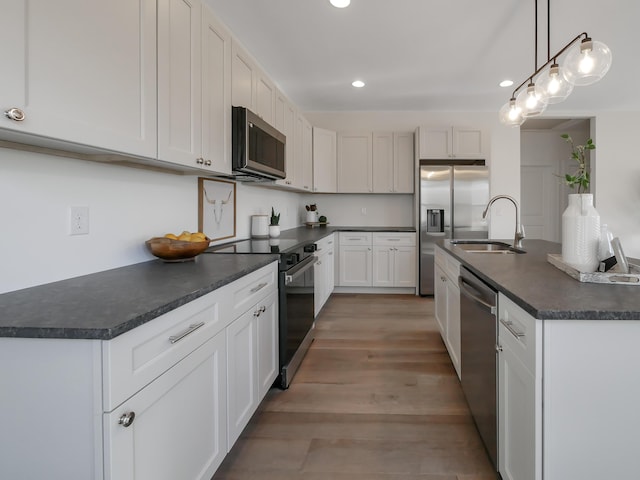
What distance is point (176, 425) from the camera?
118 centimetres

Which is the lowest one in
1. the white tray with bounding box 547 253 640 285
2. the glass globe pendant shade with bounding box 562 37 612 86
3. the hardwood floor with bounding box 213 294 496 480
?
the hardwood floor with bounding box 213 294 496 480

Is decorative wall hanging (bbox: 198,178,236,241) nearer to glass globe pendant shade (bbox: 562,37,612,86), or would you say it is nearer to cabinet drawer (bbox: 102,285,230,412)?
cabinet drawer (bbox: 102,285,230,412)

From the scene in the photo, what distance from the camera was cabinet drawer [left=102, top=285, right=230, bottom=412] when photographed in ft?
2.94

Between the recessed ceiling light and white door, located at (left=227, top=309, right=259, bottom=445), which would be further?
the recessed ceiling light

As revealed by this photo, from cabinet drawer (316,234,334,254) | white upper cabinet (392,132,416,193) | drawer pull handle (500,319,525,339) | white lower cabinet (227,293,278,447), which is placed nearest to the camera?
drawer pull handle (500,319,525,339)

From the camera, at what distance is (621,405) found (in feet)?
3.53

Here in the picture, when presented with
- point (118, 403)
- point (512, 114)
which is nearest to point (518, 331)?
point (118, 403)

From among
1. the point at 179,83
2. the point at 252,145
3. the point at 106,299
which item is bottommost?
the point at 106,299

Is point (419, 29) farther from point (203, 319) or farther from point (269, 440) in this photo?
point (269, 440)

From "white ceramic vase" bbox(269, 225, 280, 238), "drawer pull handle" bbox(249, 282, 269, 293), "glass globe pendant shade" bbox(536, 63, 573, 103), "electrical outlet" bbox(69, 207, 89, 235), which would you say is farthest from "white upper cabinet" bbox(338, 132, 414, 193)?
"electrical outlet" bbox(69, 207, 89, 235)

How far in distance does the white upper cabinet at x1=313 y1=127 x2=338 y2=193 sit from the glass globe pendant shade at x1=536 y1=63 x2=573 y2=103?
10.1 ft

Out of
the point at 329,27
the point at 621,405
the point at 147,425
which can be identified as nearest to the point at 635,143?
the point at 329,27

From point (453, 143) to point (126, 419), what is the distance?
5040mm

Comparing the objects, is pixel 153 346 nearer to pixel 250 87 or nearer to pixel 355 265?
pixel 250 87
